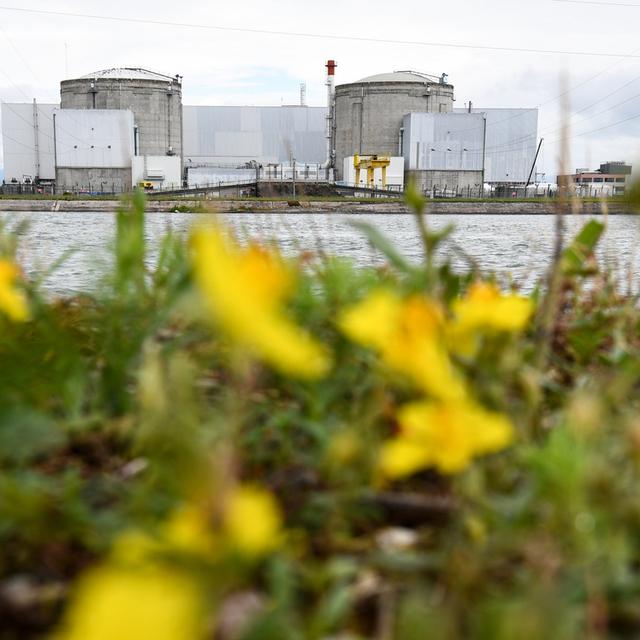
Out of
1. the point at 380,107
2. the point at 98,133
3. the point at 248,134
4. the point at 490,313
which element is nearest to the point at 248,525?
the point at 490,313

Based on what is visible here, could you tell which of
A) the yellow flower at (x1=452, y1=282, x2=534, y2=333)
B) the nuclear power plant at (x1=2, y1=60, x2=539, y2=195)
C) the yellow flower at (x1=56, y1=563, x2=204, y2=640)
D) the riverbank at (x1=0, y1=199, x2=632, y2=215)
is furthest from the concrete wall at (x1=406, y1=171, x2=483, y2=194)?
the yellow flower at (x1=56, y1=563, x2=204, y2=640)

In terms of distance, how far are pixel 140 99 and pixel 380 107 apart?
1017 centimetres

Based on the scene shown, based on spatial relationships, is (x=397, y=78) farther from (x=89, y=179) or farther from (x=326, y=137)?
(x=89, y=179)

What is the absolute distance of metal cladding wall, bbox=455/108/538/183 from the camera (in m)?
36.6

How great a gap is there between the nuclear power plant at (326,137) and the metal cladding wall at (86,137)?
0.04m

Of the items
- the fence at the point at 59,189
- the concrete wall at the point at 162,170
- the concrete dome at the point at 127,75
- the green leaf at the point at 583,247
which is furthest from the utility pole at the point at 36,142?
the green leaf at the point at 583,247

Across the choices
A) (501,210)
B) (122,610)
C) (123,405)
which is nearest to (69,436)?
(123,405)

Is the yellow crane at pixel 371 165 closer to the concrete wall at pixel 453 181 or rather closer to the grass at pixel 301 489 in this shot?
the concrete wall at pixel 453 181

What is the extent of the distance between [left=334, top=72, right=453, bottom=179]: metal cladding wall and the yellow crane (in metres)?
Answer: 1.12

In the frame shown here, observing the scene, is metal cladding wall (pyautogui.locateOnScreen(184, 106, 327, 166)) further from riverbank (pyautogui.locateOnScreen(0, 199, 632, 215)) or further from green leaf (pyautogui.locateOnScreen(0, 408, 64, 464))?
green leaf (pyautogui.locateOnScreen(0, 408, 64, 464))

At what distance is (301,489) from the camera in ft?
2.24

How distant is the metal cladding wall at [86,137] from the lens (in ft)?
106

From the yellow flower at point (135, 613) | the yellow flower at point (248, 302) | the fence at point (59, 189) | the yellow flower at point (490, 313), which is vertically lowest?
the yellow flower at point (135, 613)

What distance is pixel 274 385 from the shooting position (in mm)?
1013
